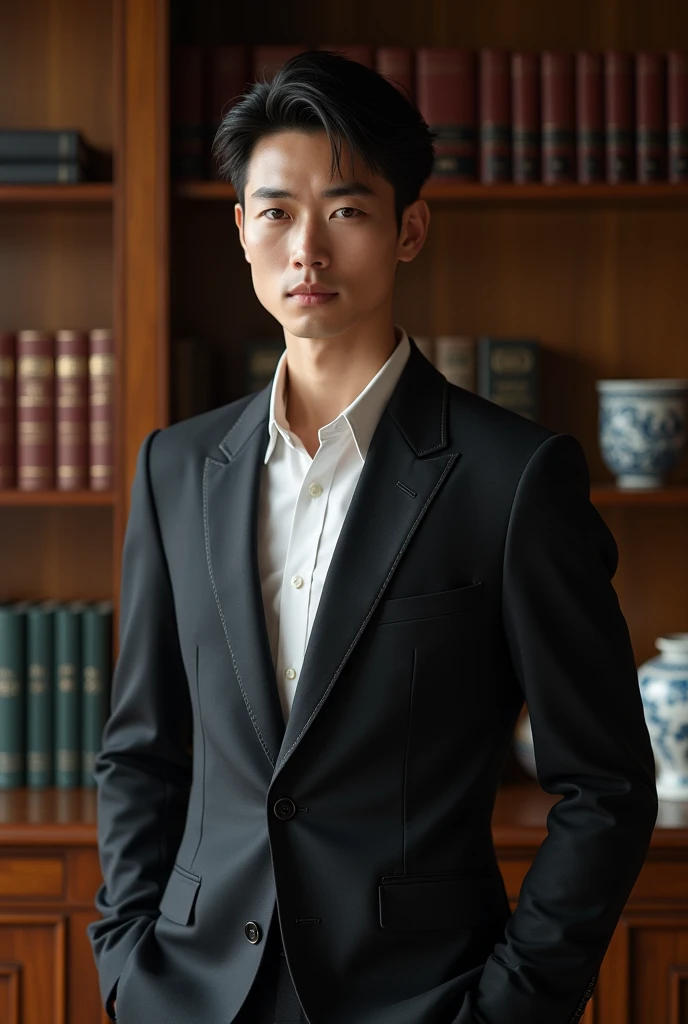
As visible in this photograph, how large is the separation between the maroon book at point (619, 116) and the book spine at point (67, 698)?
141cm

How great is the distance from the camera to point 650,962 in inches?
78.0

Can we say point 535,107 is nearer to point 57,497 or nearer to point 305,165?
→ point 305,165

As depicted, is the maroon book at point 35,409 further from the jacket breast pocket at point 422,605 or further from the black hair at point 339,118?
the jacket breast pocket at point 422,605

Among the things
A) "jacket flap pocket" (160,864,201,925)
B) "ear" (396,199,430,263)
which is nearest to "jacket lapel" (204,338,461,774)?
"ear" (396,199,430,263)

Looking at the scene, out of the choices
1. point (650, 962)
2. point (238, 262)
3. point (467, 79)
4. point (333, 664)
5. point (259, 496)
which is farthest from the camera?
point (238, 262)

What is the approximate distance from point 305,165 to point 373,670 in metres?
0.57

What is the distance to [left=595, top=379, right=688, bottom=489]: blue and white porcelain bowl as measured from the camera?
217 cm

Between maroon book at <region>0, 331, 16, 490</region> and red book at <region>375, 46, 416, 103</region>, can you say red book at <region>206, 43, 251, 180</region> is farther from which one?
maroon book at <region>0, 331, 16, 490</region>

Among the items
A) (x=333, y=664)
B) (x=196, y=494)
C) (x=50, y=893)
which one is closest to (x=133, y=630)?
(x=196, y=494)

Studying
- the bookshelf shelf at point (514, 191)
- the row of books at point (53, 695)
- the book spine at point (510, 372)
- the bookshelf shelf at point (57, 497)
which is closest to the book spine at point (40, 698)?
the row of books at point (53, 695)

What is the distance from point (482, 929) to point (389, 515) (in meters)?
0.48

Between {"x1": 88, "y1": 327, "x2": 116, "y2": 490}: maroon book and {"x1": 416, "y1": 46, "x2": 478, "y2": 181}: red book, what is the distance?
75 centimetres

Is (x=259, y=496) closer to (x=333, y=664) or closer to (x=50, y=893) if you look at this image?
(x=333, y=664)

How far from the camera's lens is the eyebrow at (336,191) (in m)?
1.23
